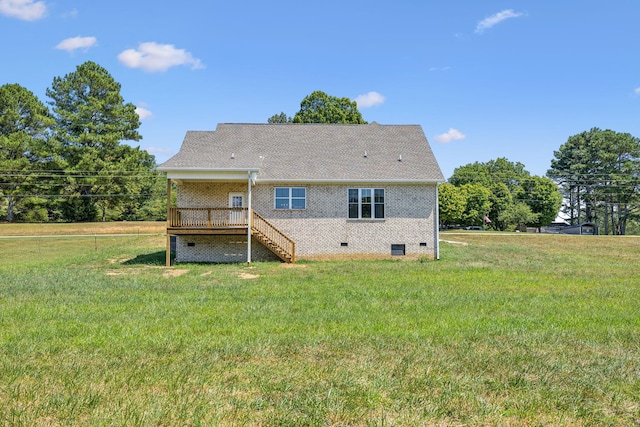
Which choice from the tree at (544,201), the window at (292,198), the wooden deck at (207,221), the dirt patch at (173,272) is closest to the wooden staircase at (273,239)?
the wooden deck at (207,221)

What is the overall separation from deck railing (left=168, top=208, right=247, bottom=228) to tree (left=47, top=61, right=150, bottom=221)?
2938 centimetres

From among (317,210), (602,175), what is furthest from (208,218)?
(602,175)

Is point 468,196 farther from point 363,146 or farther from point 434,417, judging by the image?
point 434,417

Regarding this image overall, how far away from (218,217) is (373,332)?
12.9 meters

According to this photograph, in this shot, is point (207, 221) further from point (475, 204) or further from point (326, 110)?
point (475, 204)

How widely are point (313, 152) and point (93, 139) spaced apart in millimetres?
32581

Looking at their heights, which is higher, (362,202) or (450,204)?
(450,204)

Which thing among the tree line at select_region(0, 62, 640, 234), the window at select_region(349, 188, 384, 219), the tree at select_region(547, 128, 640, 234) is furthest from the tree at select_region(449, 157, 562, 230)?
the window at select_region(349, 188, 384, 219)

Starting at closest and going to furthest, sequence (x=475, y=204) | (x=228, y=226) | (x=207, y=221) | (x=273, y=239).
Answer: (x=228, y=226)
(x=207, y=221)
(x=273, y=239)
(x=475, y=204)

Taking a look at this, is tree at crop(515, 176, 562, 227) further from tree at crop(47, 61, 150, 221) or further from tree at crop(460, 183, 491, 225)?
tree at crop(47, 61, 150, 221)

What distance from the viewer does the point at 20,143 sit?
42812mm

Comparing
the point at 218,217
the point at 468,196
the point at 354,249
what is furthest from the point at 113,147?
the point at 468,196

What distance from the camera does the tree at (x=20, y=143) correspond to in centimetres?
4212

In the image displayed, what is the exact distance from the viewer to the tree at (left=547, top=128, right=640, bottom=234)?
5853 centimetres
